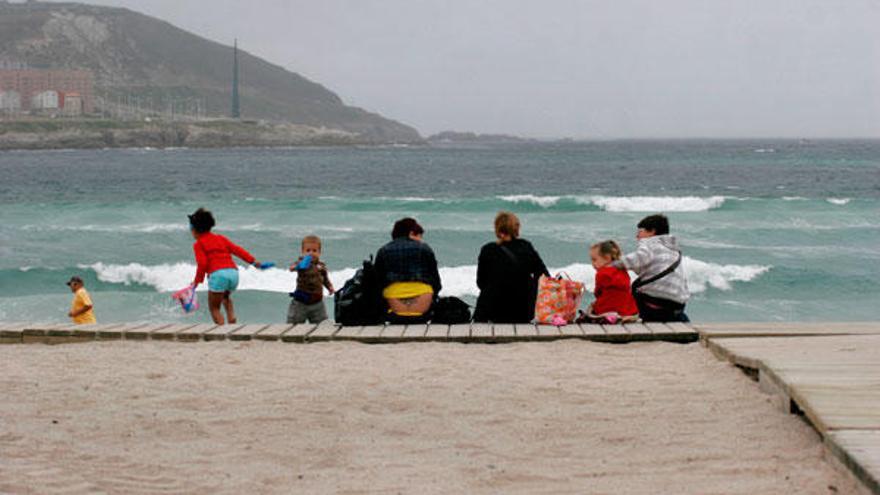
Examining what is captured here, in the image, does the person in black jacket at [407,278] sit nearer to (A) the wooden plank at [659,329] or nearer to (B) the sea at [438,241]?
(A) the wooden plank at [659,329]

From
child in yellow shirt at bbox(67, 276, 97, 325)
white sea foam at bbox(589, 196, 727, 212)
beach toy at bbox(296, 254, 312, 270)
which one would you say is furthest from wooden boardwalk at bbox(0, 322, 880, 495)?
white sea foam at bbox(589, 196, 727, 212)

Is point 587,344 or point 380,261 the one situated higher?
point 380,261

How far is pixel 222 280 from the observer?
934 cm

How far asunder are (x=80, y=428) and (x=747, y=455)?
3578mm

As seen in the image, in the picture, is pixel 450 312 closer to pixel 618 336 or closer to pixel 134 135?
pixel 618 336

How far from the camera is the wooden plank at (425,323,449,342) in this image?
26.0ft

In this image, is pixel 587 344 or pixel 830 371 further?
pixel 587 344

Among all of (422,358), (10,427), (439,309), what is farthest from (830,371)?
(10,427)

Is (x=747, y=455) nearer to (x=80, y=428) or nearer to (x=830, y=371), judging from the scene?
(x=830, y=371)

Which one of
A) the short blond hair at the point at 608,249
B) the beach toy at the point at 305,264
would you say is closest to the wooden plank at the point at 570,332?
the short blond hair at the point at 608,249

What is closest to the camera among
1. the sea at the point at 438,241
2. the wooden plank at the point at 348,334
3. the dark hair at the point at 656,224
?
the wooden plank at the point at 348,334

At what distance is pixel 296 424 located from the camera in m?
5.68

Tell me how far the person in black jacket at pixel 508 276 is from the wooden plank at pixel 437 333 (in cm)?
52

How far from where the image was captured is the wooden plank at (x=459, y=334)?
7.91 m
